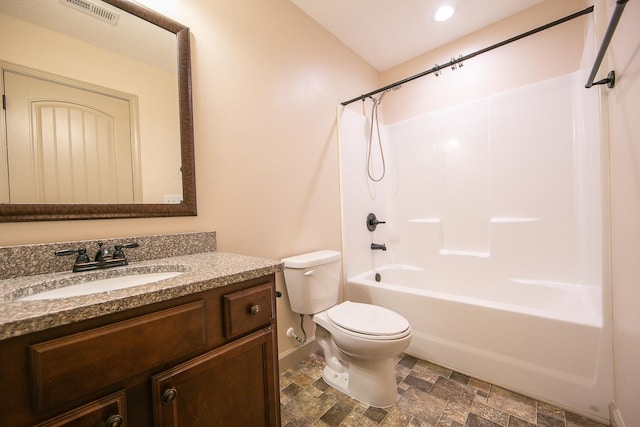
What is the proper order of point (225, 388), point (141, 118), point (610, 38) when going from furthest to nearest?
point (141, 118), point (610, 38), point (225, 388)

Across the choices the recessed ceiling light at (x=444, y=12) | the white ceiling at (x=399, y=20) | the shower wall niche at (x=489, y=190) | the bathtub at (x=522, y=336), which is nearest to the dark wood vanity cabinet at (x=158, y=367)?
the bathtub at (x=522, y=336)

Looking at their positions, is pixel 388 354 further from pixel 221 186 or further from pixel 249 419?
pixel 221 186

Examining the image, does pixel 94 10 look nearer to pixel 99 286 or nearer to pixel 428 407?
pixel 99 286

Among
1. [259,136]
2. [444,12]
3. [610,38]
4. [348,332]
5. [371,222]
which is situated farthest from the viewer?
[371,222]

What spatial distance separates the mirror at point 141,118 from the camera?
91cm

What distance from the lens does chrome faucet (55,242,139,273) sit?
3.03 feet

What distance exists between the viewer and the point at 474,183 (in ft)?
7.23

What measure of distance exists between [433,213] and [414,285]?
693 millimetres

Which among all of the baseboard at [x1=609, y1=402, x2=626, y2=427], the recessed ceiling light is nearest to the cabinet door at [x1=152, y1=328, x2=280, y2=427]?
the baseboard at [x1=609, y1=402, x2=626, y2=427]

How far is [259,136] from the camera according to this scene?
5.23 feet

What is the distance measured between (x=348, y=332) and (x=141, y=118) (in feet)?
4.67

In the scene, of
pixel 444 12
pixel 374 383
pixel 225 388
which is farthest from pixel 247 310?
pixel 444 12

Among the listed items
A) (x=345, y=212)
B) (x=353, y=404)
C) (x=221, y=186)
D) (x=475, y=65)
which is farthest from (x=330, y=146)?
(x=353, y=404)

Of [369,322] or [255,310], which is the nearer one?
[255,310]
